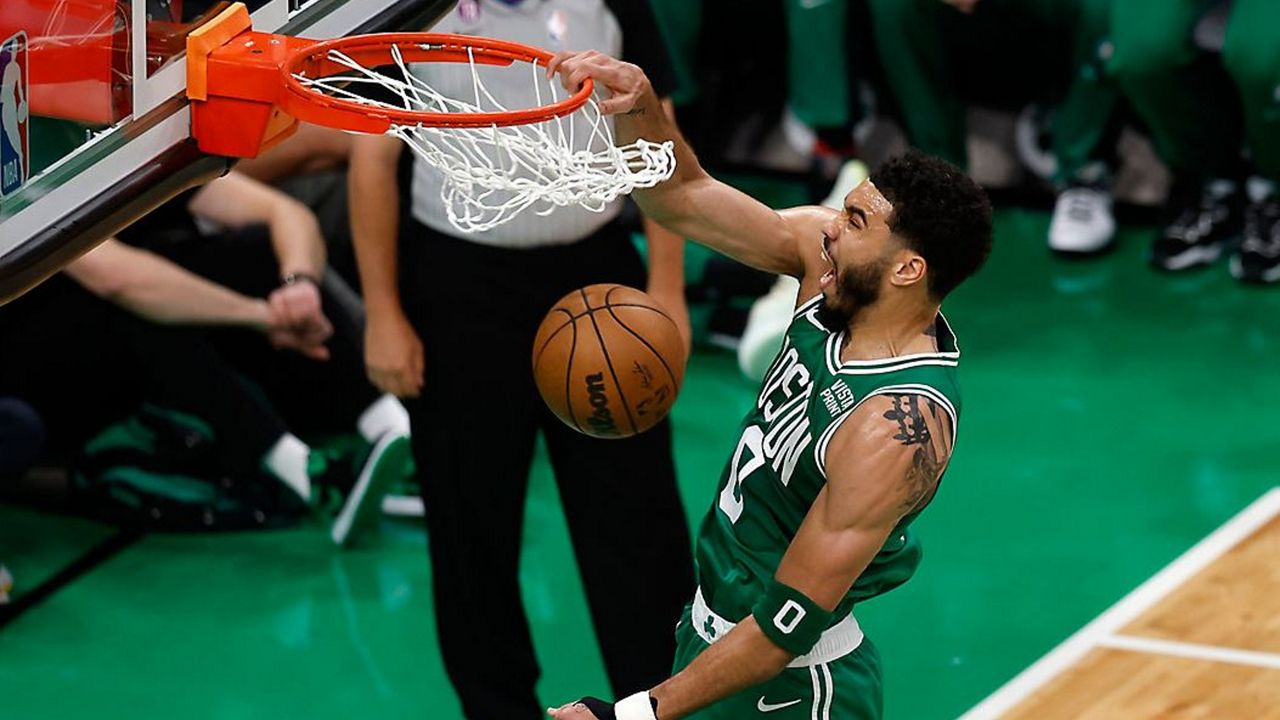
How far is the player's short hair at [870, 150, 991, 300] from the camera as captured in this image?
11.7 ft

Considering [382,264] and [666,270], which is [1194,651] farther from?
[382,264]

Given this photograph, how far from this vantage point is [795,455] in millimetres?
3668

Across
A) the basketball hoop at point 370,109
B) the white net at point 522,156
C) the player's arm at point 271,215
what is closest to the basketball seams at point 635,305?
the white net at point 522,156

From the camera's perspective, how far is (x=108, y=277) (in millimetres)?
6316

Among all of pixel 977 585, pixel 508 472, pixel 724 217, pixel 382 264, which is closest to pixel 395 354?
pixel 382 264

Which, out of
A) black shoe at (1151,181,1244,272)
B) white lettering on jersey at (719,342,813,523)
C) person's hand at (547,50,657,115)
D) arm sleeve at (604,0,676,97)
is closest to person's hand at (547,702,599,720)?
white lettering on jersey at (719,342,813,523)

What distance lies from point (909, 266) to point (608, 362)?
77cm

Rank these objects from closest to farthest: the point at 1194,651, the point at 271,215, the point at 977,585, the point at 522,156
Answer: the point at 522,156 < the point at 1194,651 < the point at 977,585 < the point at 271,215

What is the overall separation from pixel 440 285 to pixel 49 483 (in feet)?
8.11

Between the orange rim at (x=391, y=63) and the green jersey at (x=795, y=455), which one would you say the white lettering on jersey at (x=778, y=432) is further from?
the orange rim at (x=391, y=63)

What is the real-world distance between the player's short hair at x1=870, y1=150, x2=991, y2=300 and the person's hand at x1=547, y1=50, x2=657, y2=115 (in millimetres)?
509

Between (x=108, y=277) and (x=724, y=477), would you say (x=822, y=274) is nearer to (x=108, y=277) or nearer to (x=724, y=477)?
(x=724, y=477)

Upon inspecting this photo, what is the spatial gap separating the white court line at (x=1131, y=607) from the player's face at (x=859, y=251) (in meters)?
1.86

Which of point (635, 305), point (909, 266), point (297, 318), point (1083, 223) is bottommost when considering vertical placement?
point (1083, 223)
